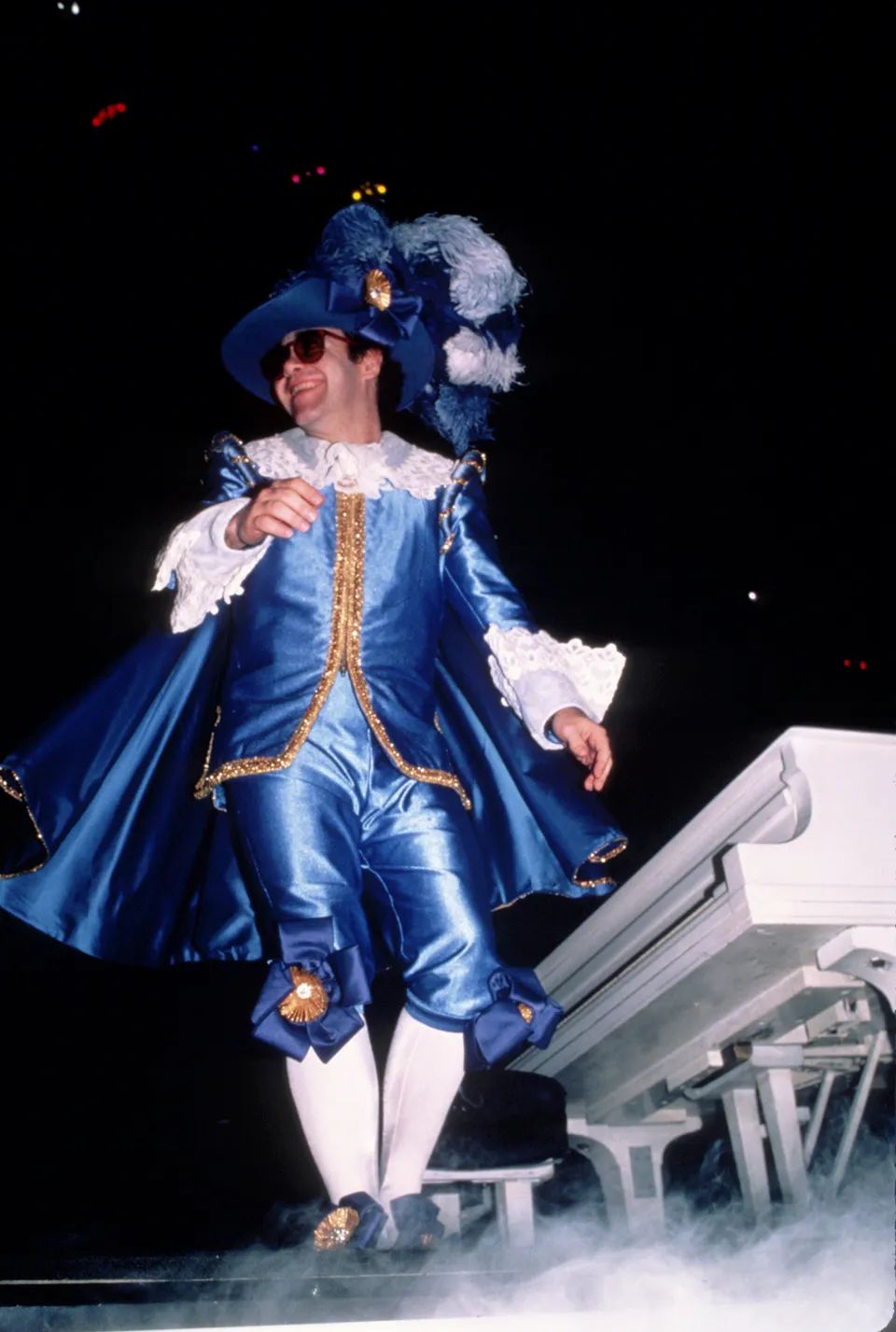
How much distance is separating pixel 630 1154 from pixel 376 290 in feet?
5.96

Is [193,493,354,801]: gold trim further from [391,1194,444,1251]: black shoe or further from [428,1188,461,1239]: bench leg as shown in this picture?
[428,1188,461,1239]: bench leg

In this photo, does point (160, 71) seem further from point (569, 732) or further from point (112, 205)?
point (569, 732)

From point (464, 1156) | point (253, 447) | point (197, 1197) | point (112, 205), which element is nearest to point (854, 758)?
point (464, 1156)

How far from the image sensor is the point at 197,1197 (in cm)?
152

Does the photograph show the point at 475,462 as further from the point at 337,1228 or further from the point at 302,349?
the point at 337,1228

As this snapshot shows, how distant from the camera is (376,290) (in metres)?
1.62

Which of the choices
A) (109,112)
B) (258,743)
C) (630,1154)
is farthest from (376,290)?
(630,1154)

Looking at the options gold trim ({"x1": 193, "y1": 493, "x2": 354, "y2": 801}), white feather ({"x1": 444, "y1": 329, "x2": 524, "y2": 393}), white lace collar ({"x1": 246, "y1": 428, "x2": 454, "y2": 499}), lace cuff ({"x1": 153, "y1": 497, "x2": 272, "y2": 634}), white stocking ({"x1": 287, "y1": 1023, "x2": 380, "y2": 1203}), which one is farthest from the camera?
white feather ({"x1": 444, "y1": 329, "x2": 524, "y2": 393})

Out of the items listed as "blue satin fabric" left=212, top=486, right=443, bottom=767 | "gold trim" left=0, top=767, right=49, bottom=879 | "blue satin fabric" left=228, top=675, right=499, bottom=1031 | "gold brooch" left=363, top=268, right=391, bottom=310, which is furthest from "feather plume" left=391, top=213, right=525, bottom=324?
"gold trim" left=0, top=767, right=49, bottom=879

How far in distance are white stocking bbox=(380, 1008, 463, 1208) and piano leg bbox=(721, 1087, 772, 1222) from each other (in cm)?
68

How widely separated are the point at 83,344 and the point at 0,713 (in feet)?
2.88

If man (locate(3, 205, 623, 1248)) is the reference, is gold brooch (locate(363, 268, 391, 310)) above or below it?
above

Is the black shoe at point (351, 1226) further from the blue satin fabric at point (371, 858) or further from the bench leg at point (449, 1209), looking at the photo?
the bench leg at point (449, 1209)

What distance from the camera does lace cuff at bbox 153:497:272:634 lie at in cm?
145
